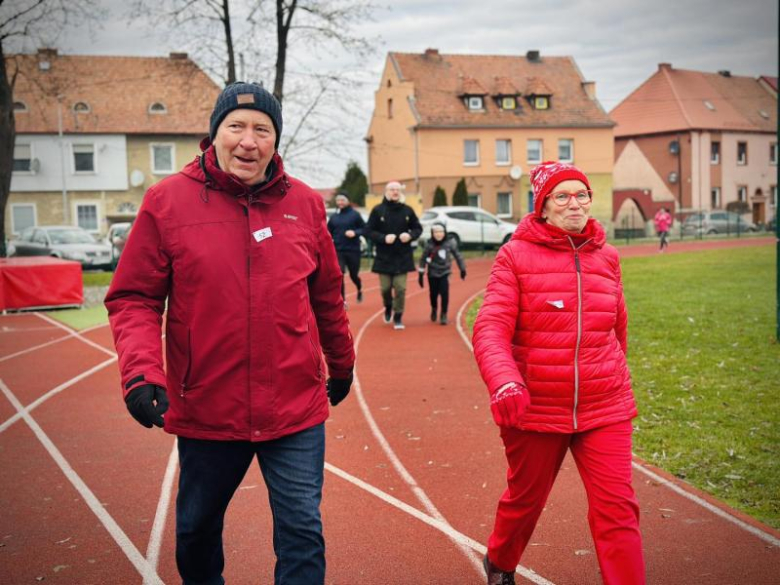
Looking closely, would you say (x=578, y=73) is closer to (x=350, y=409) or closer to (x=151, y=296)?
(x=350, y=409)

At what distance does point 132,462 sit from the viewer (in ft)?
22.6

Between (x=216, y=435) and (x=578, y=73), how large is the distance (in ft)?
184

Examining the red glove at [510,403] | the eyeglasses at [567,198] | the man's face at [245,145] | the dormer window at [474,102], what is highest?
the dormer window at [474,102]

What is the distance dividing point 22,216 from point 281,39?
987 inches

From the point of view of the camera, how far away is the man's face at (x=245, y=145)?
3.27m

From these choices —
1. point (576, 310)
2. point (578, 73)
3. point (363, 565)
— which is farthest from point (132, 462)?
point (578, 73)

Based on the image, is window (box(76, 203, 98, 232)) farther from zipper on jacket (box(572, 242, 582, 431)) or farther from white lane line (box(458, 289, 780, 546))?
zipper on jacket (box(572, 242, 582, 431))

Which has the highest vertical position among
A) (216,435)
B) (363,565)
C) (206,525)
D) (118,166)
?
(118,166)

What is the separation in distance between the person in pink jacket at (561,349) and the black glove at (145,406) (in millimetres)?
1316

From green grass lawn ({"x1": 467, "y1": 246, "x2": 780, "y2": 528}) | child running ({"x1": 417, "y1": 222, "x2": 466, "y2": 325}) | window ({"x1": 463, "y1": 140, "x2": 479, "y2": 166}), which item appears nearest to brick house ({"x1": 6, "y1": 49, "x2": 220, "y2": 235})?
window ({"x1": 463, "y1": 140, "x2": 479, "y2": 166})

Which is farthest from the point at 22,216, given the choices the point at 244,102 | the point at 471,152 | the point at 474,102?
the point at 244,102

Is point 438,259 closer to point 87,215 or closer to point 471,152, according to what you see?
point 87,215

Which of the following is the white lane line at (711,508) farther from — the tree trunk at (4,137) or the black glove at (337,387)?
the tree trunk at (4,137)

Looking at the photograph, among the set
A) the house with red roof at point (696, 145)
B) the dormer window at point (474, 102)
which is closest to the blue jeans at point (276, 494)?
the dormer window at point (474, 102)
